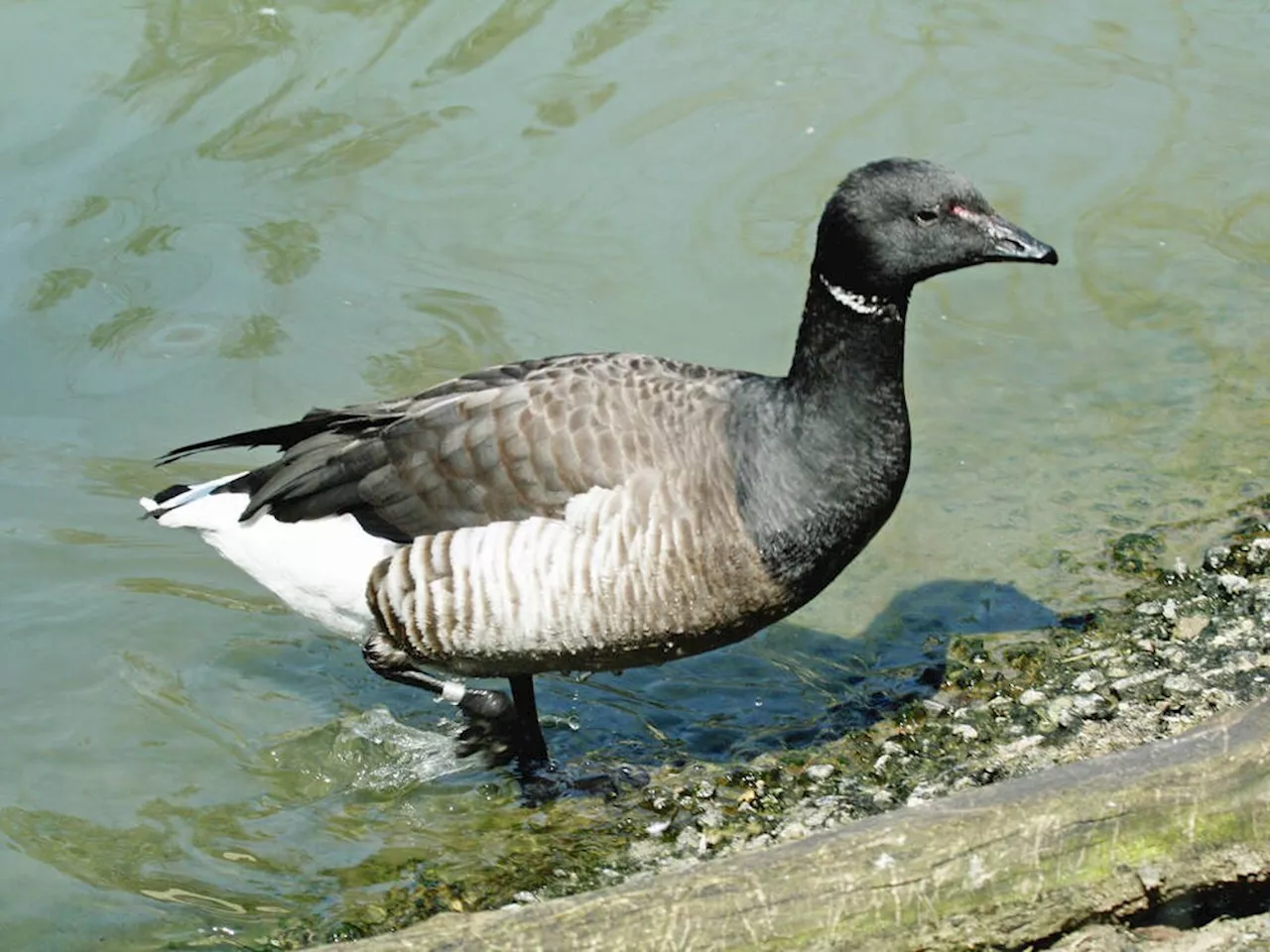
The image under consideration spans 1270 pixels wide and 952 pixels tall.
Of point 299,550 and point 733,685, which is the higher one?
point 299,550

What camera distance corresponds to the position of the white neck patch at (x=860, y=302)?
6047mm

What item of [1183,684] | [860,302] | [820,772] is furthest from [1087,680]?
[860,302]

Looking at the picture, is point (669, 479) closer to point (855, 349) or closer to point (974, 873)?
point (855, 349)

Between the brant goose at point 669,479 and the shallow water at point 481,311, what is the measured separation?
83cm

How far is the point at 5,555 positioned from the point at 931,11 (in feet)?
27.2

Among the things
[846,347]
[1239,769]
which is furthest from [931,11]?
[1239,769]

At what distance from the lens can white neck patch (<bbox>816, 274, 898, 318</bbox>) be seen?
6047mm

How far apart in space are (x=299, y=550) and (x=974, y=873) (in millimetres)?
3517

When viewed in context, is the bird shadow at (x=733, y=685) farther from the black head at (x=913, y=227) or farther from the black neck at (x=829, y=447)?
the black head at (x=913, y=227)

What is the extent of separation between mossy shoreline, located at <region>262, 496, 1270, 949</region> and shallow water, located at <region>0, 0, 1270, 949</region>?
236 mm

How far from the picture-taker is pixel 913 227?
5938mm

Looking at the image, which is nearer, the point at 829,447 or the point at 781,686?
the point at 829,447

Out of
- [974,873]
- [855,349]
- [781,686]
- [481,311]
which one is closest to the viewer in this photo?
[974,873]

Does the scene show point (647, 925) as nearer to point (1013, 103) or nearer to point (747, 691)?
point (747, 691)
